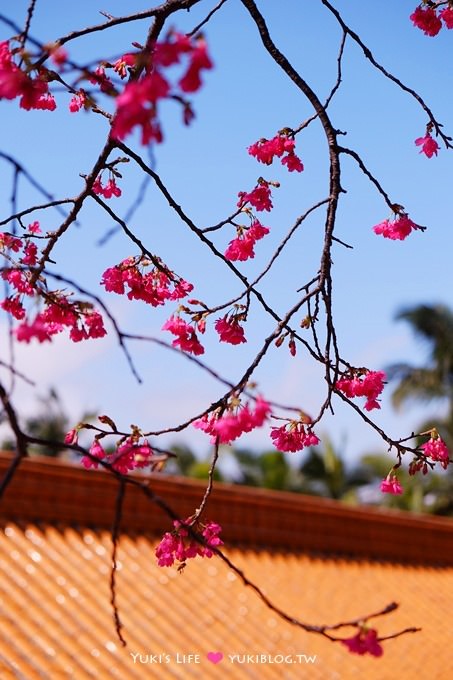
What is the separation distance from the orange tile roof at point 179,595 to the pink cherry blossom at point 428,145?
1.75 meters

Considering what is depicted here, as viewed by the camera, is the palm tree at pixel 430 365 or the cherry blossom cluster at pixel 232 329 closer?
the cherry blossom cluster at pixel 232 329

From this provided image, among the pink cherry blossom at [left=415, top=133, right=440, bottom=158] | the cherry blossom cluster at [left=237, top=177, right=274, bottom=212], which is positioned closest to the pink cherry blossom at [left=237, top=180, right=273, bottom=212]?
the cherry blossom cluster at [left=237, top=177, right=274, bottom=212]

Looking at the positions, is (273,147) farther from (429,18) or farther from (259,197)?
(429,18)

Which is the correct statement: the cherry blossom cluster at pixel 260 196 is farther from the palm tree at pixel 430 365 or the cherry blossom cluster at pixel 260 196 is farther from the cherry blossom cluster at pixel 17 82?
the palm tree at pixel 430 365

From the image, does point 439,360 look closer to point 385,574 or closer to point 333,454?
point 333,454

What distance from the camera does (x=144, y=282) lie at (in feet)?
5.69

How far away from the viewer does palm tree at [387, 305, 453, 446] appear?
12547mm

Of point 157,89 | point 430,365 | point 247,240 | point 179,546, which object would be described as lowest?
point 179,546

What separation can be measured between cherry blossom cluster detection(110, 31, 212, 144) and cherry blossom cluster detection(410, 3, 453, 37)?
1140mm

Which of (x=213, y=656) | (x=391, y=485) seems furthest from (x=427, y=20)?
(x=213, y=656)

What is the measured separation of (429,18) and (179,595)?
2381 millimetres

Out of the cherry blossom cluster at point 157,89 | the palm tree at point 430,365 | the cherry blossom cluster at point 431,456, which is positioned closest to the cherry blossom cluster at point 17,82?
the cherry blossom cluster at point 157,89

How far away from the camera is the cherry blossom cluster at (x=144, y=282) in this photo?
5.65 ft

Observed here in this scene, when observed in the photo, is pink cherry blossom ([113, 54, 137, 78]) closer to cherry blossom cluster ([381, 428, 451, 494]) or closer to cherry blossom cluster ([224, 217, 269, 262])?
cherry blossom cluster ([224, 217, 269, 262])
